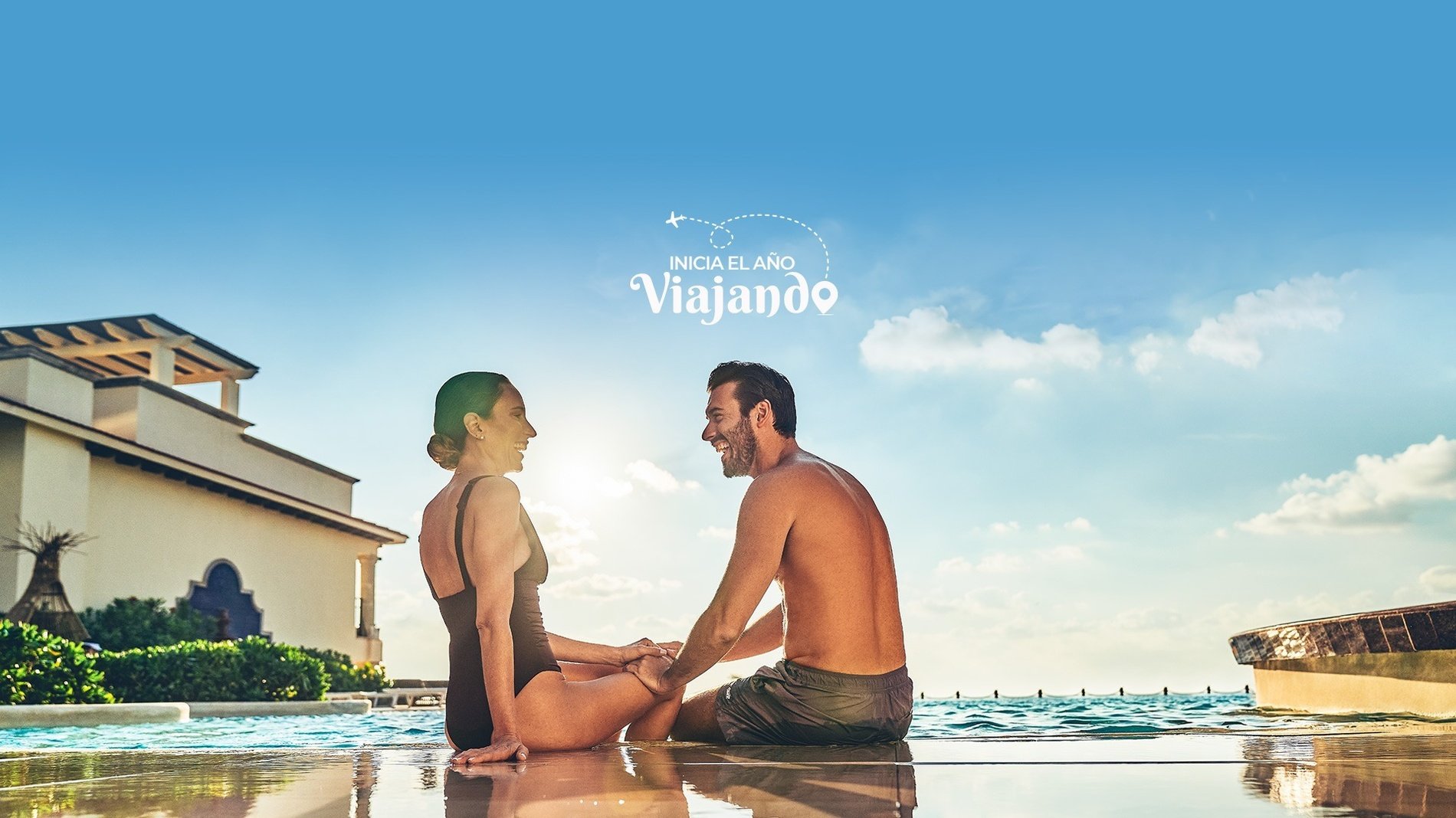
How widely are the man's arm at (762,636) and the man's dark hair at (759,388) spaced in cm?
75

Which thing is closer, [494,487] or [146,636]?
[494,487]

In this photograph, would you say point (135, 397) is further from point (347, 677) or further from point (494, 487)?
point (494, 487)

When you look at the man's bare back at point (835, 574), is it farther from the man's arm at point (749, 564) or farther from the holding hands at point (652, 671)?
the holding hands at point (652, 671)

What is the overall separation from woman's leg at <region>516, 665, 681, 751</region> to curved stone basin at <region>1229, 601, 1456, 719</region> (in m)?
5.09

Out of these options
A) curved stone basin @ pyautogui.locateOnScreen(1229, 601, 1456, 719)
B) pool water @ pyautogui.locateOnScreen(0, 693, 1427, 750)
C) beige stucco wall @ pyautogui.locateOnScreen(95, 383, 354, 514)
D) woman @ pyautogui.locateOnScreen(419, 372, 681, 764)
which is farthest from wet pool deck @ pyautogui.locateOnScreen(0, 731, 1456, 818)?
beige stucco wall @ pyautogui.locateOnScreen(95, 383, 354, 514)

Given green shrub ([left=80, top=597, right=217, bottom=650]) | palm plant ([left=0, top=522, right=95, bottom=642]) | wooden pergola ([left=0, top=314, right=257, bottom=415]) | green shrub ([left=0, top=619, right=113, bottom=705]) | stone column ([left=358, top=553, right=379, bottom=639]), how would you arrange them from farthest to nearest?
stone column ([left=358, top=553, right=379, bottom=639])
wooden pergola ([left=0, top=314, right=257, bottom=415])
green shrub ([left=80, top=597, right=217, bottom=650])
palm plant ([left=0, top=522, right=95, bottom=642])
green shrub ([left=0, top=619, right=113, bottom=705])

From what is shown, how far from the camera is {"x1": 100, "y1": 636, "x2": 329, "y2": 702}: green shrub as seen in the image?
575 inches

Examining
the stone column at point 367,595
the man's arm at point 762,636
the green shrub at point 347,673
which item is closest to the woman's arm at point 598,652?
the man's arm at point 762,636

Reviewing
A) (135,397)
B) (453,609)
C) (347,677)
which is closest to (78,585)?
(135,397)

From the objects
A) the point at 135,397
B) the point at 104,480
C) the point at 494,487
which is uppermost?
the point at 135,397

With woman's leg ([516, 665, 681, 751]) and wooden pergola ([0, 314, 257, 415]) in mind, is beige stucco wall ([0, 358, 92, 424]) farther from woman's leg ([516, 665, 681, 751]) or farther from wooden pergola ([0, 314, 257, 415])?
woman's leg ([516, 665, 681, 751])

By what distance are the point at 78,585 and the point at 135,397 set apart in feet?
11.2

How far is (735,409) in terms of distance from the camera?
402cm

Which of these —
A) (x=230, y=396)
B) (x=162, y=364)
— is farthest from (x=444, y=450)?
(x=230, y=396)
